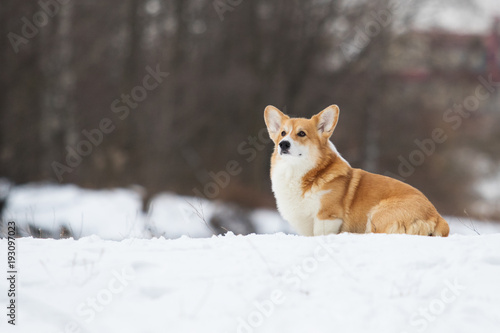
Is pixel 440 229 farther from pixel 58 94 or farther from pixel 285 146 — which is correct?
pixel 58 94

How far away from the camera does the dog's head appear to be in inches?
192

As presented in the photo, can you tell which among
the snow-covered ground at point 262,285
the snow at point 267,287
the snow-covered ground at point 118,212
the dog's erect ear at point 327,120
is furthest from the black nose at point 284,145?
the snow-covered ground at point 118,212

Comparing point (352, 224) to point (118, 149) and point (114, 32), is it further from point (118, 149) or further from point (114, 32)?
point (114, 32)

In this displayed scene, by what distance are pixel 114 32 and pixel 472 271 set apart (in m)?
18.1

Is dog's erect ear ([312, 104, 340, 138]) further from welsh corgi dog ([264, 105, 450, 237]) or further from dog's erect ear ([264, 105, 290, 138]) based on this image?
dog's erect ear ([264, 105, 290, 138])

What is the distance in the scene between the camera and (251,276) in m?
3.42

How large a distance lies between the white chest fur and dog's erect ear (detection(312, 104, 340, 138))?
15.8 inches

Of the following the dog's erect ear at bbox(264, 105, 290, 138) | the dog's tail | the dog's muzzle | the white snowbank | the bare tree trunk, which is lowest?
the white snowbank

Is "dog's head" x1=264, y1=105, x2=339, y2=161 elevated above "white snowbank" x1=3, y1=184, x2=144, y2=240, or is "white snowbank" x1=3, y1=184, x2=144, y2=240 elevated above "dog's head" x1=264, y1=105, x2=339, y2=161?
"dog's head" x1=264, y1=105, x2=339, y2=161

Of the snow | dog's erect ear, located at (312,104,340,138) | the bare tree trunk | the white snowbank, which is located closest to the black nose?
dog's erect ear, located at (312,104,340,138)

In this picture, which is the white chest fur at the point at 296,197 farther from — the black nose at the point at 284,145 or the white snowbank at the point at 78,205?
the white snowbank at the point at 78,205

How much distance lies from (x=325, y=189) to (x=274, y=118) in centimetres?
97

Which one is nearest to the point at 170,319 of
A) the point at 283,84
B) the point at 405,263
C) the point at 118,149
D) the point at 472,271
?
the point at 405,263

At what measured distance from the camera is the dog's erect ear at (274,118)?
5230 mm
